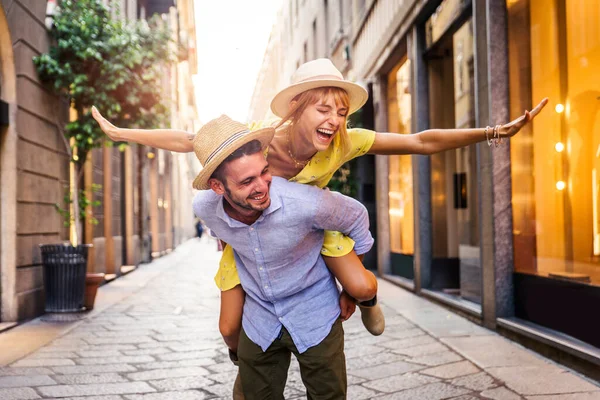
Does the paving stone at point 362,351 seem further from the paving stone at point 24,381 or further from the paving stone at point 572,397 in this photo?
the paving stone at point 24,381

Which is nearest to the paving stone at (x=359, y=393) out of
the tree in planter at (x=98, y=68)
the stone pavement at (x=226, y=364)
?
the stone pavement at (x=226, y=364)

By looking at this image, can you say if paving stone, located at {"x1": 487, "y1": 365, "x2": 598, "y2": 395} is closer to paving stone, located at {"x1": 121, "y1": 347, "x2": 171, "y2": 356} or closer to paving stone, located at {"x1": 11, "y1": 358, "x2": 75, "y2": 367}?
paving stone, located at {"x1": 121, "y1": 347, "x2": 171, "y2": 356}

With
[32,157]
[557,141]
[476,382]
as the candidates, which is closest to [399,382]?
[476,382]

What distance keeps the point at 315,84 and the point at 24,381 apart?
11.0 feet

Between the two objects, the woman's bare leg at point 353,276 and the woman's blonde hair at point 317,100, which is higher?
the woman's blonde hair at point 317,100

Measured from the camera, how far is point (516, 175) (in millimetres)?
6117

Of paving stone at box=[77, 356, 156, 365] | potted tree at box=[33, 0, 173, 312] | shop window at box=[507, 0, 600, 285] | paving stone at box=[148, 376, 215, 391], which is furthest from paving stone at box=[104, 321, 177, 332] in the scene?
shop window at box=[507, 0, 600, 285]

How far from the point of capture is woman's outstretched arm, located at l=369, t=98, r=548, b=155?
261 centimetres

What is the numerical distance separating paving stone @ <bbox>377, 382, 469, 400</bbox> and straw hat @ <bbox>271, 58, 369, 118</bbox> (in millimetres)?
2121

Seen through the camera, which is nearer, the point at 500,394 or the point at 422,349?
the point at 500,394

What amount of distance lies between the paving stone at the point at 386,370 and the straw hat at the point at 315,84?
251 centimetres

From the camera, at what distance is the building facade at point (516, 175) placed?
16.7 ft

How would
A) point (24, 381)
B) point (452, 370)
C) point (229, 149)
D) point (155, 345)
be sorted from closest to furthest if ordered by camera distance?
point (229, 149) → point (24, 381) → point (452, 370) → point (155, 345)

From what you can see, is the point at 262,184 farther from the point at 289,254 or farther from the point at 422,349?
the point at 422,349
